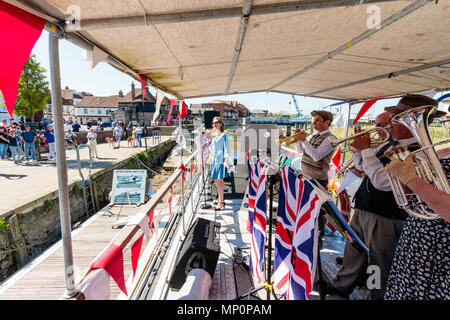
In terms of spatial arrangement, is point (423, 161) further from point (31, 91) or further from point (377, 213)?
point (31, 91)

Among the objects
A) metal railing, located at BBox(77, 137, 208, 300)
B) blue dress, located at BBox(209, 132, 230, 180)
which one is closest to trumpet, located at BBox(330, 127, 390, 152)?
metal railing, located at BBox(77, 137, 208, 300)

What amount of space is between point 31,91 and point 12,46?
2249 cm

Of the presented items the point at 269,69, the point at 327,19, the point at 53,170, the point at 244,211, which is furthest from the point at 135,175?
the point at 327,19

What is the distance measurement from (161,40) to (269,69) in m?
2.06

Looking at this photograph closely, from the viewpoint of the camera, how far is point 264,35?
81.3 inches

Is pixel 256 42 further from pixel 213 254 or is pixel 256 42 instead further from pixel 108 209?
pixel 108 209

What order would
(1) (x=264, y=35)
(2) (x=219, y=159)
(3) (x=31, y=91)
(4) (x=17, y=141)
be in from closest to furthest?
(1) (x=264, y=35), (2) (x=219, y=159), (4) (x=17, y=141), (3) (x=31, y=91)

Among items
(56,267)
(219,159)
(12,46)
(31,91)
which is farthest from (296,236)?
(31,91)

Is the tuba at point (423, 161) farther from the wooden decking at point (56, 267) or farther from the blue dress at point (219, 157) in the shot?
the wooden decking at point (56, 267)

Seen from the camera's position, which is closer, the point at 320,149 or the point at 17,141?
the point at 320,149

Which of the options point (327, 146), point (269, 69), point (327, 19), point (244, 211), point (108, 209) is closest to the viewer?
point (327, 19)

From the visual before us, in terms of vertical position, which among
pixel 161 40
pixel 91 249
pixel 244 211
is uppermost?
pixel 161 40

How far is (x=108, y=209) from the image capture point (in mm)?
8398

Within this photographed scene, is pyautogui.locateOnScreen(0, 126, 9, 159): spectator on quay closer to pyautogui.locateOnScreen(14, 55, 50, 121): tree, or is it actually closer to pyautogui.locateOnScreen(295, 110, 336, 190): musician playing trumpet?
pyautogui.locateOnScreen(14, 55, 50, 121): tree
